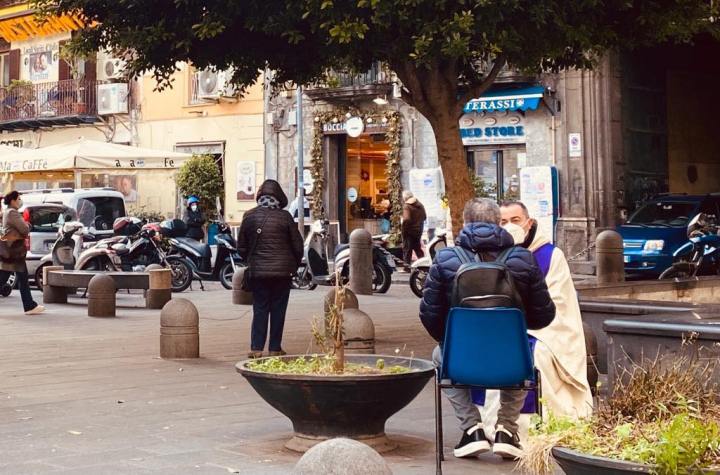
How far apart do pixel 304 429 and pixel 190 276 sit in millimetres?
14526

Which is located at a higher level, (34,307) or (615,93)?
(615,93)

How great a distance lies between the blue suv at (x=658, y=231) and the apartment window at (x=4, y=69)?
2499 centimetres

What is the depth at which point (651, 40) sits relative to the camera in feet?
48.9

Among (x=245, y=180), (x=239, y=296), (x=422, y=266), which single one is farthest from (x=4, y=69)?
(x=422, y=266)

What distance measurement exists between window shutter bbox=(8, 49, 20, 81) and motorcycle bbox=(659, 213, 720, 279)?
2604 centimetres

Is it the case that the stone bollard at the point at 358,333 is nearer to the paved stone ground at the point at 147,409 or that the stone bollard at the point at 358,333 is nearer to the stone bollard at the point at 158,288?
the paved stone ground at the point at 147,409

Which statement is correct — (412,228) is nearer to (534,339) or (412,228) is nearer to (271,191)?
(271,191)

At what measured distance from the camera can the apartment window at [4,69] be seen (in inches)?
1609

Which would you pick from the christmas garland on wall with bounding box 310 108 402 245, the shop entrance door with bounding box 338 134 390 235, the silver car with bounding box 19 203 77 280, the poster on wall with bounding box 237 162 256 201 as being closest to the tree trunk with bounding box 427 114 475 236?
the silver car with bounding box 19 203 77 280

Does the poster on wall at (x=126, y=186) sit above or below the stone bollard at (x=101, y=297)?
above

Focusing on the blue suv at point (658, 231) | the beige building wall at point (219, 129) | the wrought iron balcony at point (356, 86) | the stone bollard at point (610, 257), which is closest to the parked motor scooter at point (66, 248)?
the stone bollard at point (610, 257)

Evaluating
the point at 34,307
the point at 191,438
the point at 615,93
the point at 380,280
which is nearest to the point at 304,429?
the point at 191,438

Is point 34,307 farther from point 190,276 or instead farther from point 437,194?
Answer: point 437,194

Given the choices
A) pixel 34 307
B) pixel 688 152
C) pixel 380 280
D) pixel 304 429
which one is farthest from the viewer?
pixel 688 152
